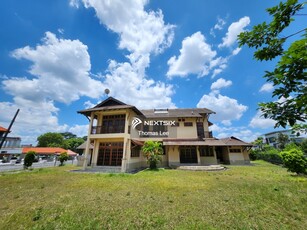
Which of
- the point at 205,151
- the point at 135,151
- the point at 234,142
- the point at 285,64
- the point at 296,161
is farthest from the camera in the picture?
the point at 234,142

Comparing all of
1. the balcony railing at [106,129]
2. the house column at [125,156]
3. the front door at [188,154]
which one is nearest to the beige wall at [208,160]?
the front door at [188,154]

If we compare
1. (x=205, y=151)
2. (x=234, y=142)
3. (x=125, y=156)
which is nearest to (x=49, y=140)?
(x=125, y=156)

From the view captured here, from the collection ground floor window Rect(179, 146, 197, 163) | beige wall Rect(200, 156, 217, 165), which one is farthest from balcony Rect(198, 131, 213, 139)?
beige wall Rect(200, 156, 217, 165)

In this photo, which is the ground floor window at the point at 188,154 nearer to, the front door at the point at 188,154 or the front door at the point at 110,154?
the front door at the point at 188,154

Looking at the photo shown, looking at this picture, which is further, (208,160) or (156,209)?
(208,160)

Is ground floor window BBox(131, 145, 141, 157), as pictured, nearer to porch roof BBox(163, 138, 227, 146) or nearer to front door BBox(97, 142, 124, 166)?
front door BBox(97, 142, 124, 166)

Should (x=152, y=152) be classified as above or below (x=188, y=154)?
above

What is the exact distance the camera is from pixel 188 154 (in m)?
17.6

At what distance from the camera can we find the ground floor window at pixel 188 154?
17.4m

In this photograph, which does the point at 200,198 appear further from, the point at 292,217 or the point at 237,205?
the point at 292,217

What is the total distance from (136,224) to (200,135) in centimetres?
1690

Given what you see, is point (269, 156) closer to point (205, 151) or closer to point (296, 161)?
point (205, 151)

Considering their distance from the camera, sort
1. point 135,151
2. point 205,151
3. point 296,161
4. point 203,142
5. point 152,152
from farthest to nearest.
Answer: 1. point 205,151
2. point 203,142
3. point 135,151
4. point 152,152
5. point 296,161

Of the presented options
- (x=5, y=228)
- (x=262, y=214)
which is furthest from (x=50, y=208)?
(x=262, y=214)
